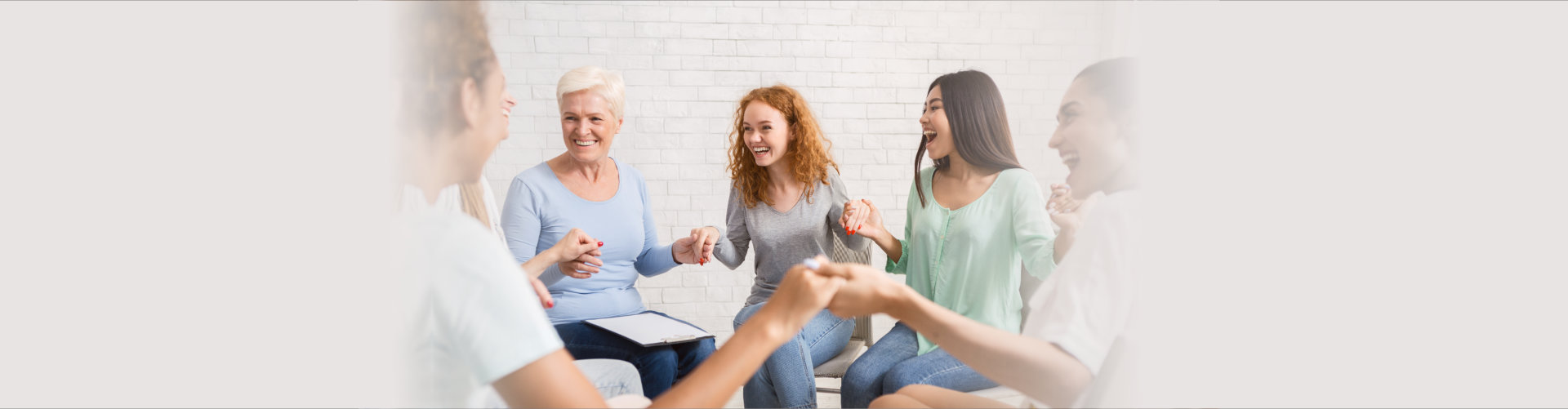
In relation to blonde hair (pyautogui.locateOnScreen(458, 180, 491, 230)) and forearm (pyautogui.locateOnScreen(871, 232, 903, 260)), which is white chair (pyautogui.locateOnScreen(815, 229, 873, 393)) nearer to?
forearm (pyautogui.locateOnScreen(871, 232, 903, 260))

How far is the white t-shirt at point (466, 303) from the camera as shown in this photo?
0.69m

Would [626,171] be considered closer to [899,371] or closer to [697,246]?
[697,246]

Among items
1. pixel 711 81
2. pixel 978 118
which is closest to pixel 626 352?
pixel 978 118

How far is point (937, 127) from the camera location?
1261 millimetres

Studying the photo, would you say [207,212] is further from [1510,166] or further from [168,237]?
[1510,166]

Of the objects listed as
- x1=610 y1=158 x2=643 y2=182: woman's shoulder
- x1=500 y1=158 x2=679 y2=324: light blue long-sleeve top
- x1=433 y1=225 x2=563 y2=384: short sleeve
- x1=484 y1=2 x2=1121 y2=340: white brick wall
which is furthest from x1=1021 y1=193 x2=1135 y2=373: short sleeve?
x1=484 y1=2 x2=1121 y2=340: white brick wall

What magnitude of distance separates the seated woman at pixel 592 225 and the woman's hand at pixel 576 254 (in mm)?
149

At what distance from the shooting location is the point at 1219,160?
77cm

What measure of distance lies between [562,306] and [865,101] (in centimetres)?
146

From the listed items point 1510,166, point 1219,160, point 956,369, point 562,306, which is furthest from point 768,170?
point 1510,166

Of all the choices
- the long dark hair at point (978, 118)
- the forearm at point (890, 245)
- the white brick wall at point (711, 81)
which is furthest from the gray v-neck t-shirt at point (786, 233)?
the white brick wall at point (711, 81)

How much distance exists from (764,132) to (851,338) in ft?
1.86

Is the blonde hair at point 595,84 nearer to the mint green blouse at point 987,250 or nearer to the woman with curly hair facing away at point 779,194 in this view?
the woman with curly hair facing away at point 779,194

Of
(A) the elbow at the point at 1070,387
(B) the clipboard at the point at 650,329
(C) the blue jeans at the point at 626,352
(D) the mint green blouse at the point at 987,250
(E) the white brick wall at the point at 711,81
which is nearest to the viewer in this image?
(A) the elbow at the point at 1070,387
